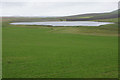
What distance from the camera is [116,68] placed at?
15062 mm

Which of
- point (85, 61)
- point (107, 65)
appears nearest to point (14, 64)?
point (85, 61)

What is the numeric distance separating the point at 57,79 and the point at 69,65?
3774 mm

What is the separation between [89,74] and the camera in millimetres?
13727

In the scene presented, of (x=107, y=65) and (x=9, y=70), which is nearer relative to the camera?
(x=9, y=70)

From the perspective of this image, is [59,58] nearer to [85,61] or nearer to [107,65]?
[85,61]

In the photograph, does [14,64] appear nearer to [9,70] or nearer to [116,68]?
[9,70]

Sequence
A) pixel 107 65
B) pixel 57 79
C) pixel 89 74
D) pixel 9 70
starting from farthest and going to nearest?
1. pixel 107 65
2. pixel 9 70
3. pixel 89 74
4. pixel 57 79

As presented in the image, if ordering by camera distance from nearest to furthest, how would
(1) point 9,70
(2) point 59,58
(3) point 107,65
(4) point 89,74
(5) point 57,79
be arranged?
(5) point 57,79 → (4) point 89,74 → (1) point 9,70 → (3) point 107,65 → (2) point 59,58

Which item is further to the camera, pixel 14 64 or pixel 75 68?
pixel 14 64

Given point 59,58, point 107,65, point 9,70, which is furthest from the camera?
point 59,58

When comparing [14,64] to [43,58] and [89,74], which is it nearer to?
[43,58]

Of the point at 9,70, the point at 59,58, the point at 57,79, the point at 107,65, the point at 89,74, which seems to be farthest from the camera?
the point at 59,58

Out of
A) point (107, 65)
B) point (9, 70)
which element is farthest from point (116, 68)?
point (9, 70)

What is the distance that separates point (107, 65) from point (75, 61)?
3562 mm
